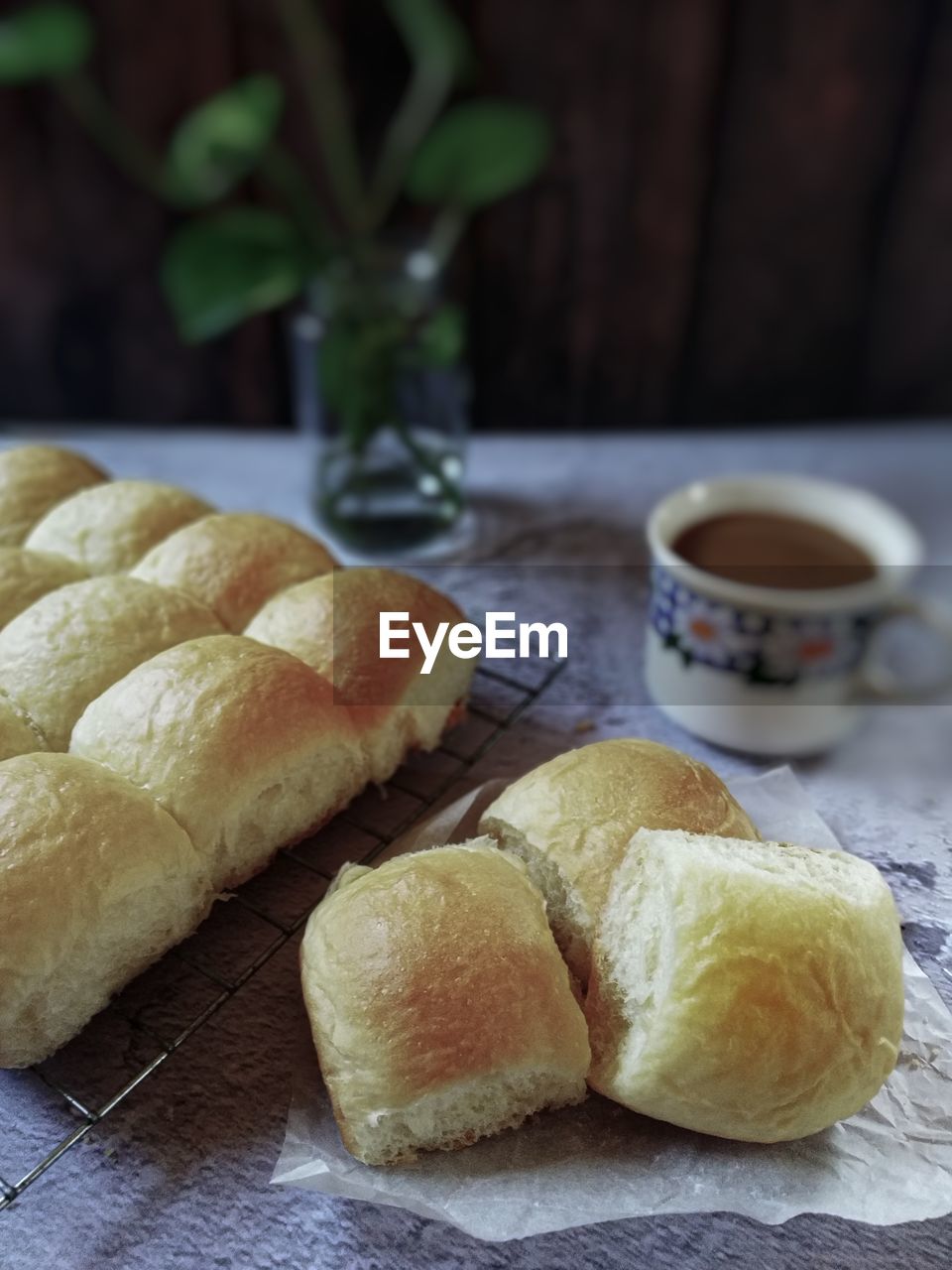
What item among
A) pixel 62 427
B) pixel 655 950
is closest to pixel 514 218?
pixel 62 427

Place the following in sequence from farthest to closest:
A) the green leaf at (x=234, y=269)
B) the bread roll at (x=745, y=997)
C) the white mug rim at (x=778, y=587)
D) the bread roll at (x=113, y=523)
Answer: the green leaf at (x=234, y=269) < the bread roll at (x=113, y=523) < the white mug rim at (x=778, y=587) < the bread roll at (x=745, y=997)

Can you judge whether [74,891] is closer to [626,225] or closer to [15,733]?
[15,733]

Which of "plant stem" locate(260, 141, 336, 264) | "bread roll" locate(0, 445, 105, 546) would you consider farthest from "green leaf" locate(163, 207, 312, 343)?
"bread roll" locate(0, 445, 105, 546)

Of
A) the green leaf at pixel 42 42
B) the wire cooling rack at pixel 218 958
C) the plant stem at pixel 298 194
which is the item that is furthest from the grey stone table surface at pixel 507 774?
the green leaf at pixel 42 42

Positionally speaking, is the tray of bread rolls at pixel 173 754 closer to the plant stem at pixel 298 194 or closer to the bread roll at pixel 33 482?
the bread roll at pixel 33 482

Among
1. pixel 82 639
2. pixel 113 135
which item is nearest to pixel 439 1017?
pixel 82 639

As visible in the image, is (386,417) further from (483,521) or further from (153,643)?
(153,643)
